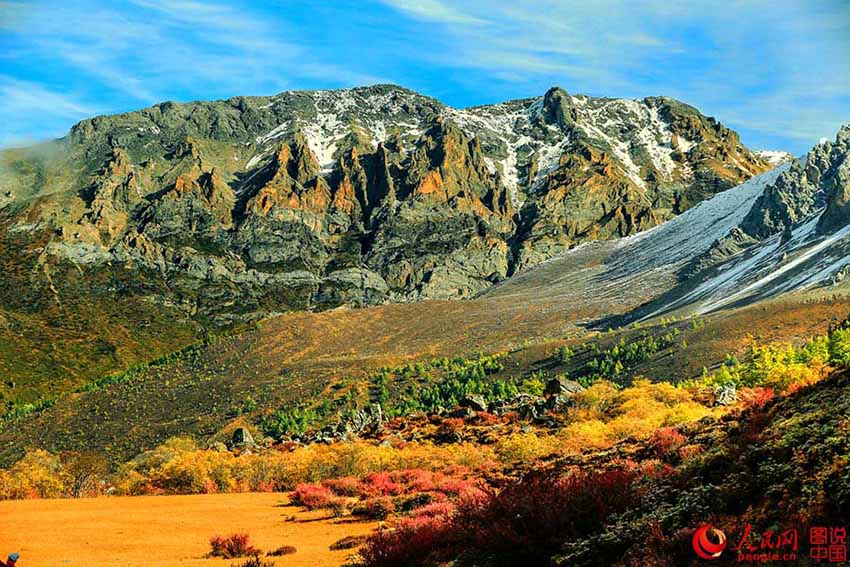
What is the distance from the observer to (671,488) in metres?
8.47

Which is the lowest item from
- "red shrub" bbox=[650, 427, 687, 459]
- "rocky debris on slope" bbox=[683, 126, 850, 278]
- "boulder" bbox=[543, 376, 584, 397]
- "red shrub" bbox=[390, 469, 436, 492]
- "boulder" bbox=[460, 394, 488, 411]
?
"boulder" bbox=[460, 394, 488, 411]

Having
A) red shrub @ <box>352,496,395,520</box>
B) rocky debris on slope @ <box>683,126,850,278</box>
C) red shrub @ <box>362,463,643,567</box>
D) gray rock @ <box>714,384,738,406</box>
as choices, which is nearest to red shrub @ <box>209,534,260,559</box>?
red shrub @ <box>362,463,643,567</box>

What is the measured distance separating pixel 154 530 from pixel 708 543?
13781mm

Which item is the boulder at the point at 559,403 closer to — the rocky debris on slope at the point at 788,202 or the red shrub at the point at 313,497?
the red shrub at the point at 313,497

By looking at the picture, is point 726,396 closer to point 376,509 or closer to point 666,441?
point 666,441

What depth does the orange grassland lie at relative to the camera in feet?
41.0

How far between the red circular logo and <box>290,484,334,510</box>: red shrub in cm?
1400

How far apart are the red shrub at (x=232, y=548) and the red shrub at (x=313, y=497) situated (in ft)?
19.0

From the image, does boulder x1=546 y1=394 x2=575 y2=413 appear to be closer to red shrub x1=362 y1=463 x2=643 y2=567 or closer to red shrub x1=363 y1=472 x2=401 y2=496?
red shrub x1=363 y1=472 x2=401 y2=496

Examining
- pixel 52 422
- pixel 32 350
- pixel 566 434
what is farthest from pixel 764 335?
pixel 32 350

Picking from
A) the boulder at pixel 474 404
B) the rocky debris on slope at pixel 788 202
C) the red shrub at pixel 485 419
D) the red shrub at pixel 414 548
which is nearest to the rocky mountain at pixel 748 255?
the rocky debris on slope at pixel 788 202

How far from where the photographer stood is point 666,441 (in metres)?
15.8

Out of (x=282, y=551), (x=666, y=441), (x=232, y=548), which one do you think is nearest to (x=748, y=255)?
(x=666, y=441)

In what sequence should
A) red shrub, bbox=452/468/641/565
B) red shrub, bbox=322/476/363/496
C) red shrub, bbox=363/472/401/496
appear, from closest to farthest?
1. red shrub, bbox=452/468/641/565
2. red shrub, bbox=363/472/401/496
3. red shrub, bbox=322/476/363/496
